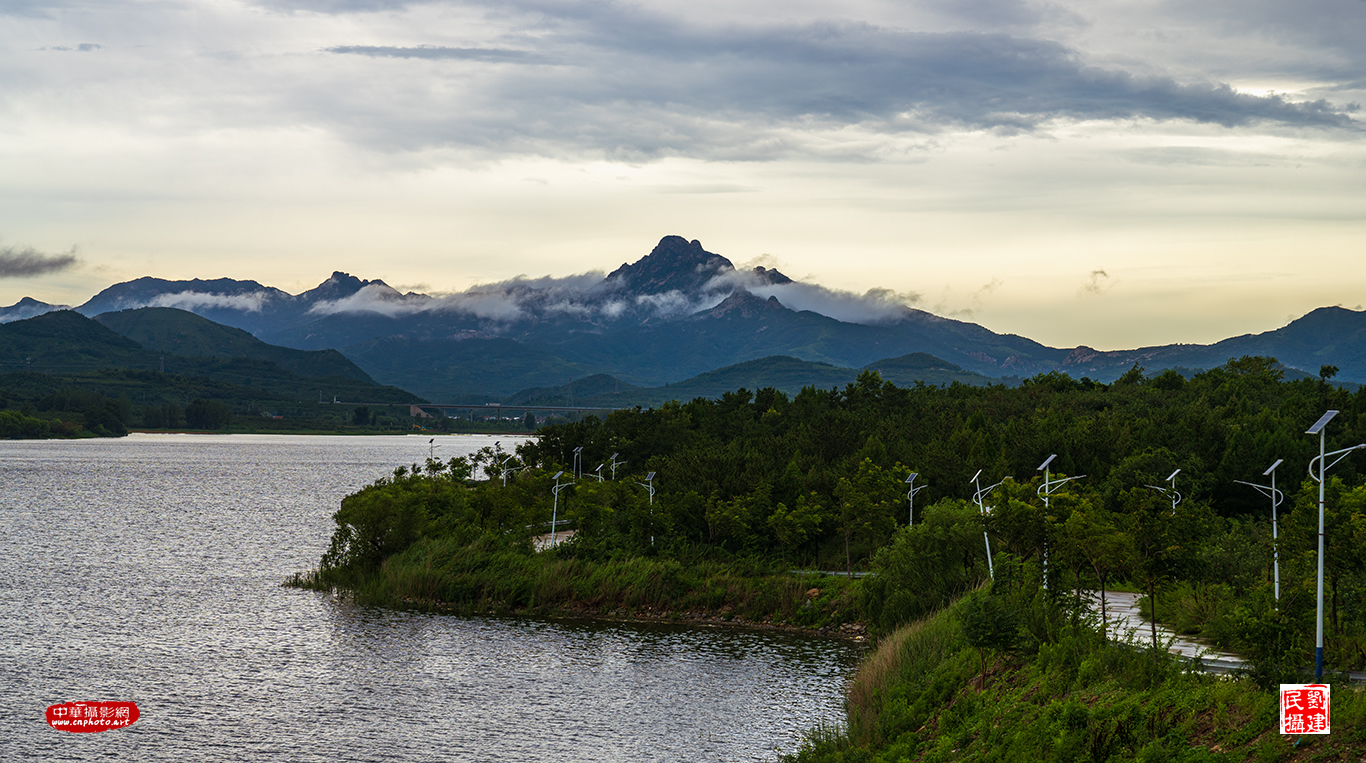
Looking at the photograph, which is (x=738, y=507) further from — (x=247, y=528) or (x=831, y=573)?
(x=247, y=528)

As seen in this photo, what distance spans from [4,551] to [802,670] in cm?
6730

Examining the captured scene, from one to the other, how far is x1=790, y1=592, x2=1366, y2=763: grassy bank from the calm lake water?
4.15 metres

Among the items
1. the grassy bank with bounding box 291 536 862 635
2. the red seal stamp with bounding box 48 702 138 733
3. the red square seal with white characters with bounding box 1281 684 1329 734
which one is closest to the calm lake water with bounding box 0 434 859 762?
the red seal stamp with bounding box 48 702 138 733

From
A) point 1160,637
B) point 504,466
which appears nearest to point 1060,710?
point 1160,637

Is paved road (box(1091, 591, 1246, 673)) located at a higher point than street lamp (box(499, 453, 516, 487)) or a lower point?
lower

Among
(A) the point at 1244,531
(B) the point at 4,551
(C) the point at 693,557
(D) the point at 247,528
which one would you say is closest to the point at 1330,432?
(A) the point at 1244,531

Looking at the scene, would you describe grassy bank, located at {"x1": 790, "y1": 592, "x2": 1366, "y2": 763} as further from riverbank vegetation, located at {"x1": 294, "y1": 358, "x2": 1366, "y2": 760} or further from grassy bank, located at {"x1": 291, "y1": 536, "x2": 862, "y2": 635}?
grassy bank, located at {"x1": 291, "y1": 536, "x2": 862, "y2": 635}

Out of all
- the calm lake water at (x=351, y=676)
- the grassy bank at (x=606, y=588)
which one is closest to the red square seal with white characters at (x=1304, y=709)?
the calm lake water at (x=351, y=676)

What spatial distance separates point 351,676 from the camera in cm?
4775

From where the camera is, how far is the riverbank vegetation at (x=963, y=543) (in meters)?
31.0

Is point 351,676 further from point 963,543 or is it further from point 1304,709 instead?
point 1304,709

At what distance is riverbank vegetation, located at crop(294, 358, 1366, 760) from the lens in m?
31.0

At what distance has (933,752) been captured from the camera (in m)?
31.3

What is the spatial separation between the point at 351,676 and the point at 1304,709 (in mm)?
37710
